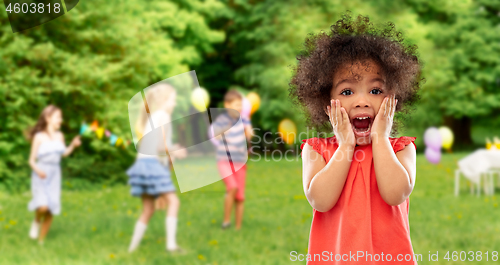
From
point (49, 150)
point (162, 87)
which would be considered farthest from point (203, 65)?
point (162, 87)

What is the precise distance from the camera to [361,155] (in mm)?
1498

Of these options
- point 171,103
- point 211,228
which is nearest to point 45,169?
point 211,228

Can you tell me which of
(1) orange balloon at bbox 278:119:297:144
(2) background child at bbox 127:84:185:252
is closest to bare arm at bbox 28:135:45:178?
(2) background child at bbox 127:84:185:252

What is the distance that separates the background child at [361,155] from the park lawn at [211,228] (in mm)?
2691

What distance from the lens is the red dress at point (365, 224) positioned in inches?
56.1

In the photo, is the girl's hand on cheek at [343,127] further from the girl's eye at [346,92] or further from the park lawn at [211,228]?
the park lawn at [211,228]

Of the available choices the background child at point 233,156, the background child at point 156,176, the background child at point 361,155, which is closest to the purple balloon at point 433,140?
the background child at point 233,156

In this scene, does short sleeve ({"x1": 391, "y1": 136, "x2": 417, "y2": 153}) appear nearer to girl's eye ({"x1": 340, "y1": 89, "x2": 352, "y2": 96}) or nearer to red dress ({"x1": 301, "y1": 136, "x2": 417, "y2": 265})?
red dress ({"x1": 301, "y1": 136, "x2": 417, "y2": 265})

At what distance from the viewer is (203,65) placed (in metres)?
17.8

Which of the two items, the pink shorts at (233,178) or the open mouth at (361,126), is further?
the pink shorts at (233,178)

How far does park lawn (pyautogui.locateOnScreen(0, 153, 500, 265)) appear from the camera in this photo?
4.25 m

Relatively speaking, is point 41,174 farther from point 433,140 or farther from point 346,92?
point 433,140

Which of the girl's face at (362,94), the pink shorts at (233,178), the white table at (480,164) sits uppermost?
the girl's face at (362,94)

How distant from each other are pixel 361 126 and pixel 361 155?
11cm
